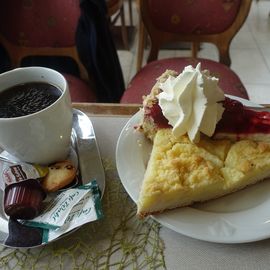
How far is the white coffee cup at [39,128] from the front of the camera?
68 cm

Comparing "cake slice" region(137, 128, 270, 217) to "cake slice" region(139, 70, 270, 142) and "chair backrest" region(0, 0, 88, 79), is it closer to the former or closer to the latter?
"cake slice" region(139, 70, 270, 142)

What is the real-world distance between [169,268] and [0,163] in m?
0.48

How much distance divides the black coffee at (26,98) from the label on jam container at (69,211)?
20 cm

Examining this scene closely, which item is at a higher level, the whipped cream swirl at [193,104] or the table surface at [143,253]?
the whipped cream swirl at [193,104]

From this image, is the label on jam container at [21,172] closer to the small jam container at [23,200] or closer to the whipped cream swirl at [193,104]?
the small jam container at [23,200]

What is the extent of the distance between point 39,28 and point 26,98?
87 centimetres

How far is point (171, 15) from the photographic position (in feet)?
4.94

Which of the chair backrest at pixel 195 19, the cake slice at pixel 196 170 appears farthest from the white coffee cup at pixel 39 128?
the chair backrest at pixel 195 19

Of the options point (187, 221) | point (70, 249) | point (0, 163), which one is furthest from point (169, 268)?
point (0, 163)

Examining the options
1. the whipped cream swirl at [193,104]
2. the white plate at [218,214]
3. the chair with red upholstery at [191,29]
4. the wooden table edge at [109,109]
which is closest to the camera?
the white plate at [218,214]

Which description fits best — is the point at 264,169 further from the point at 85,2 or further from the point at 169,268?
Answer: the point at 85,2

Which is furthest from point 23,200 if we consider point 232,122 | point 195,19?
point 195,19

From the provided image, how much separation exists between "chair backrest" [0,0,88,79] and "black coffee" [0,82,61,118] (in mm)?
768

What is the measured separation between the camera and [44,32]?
1502 millimetres
